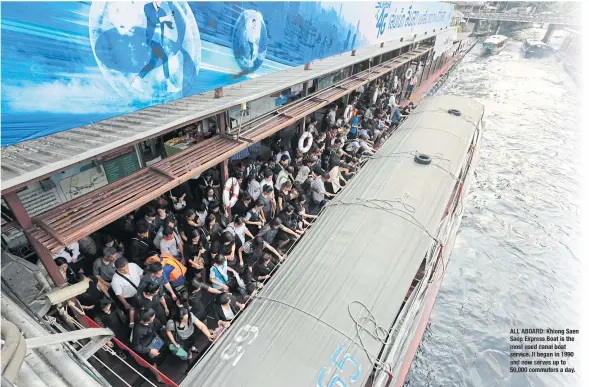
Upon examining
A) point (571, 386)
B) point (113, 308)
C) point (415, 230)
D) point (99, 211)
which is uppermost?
point (99, 211)

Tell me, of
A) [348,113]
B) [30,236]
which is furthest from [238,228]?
[348,113]

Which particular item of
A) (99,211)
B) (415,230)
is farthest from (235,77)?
(415,230)

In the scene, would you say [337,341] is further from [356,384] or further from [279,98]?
[279,98]

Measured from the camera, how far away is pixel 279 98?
981cm

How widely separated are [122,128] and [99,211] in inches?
48.0

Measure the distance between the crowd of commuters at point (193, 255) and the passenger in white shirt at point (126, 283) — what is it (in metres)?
0.01

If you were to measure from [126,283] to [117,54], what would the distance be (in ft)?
10.5

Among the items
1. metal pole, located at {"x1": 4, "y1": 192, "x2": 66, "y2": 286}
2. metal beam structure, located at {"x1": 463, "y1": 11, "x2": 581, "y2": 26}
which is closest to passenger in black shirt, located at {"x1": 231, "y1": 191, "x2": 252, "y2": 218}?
metal pole, located at {"x1": 4, "y1": 192, "x2": 66, "y2": 286}

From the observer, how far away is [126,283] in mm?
4676

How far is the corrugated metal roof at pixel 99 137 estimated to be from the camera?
3.29 meters

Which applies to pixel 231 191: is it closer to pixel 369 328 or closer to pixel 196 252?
→ pixel 196 252

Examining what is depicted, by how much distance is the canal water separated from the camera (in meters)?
7.46

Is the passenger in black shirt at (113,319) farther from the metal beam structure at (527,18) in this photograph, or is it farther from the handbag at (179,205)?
the metal beam structure at (527,18)

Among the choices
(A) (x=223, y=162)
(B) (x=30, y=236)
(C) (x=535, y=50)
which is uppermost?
(C) (x=535, y=50)
